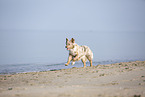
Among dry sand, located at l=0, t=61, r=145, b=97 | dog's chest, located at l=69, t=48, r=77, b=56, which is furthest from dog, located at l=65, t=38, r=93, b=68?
dry sand, located at l=0, t=61, r=145, b=97

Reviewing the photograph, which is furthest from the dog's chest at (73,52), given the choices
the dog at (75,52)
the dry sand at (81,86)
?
the dry sand at (81,86)

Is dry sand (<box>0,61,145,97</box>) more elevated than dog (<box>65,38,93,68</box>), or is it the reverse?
dog (<box>65,38,93,68</box>)

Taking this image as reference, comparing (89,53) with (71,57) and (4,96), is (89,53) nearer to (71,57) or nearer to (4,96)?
(71,57)

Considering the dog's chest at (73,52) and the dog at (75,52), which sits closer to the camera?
the dog at (75,52)

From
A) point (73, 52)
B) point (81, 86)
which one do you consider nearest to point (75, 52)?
point (73, 52)

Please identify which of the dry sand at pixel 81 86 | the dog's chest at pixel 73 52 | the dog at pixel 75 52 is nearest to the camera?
the dry sand at pixel 81 86

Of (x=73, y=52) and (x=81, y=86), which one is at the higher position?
(x=73, y=52)

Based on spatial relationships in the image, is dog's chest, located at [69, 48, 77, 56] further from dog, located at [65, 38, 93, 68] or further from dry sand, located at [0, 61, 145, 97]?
dry sand, located at [0, 61, 145, 97]

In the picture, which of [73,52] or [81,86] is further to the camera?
[73,52]

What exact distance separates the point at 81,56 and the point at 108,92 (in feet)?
25.8

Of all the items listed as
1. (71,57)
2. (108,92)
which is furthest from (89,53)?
(108,92)

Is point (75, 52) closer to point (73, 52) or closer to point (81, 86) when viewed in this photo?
point (73, 52)

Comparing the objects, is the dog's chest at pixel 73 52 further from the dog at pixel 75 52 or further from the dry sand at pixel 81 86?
the dry sand at pixel 81 86

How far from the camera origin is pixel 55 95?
4102mm
